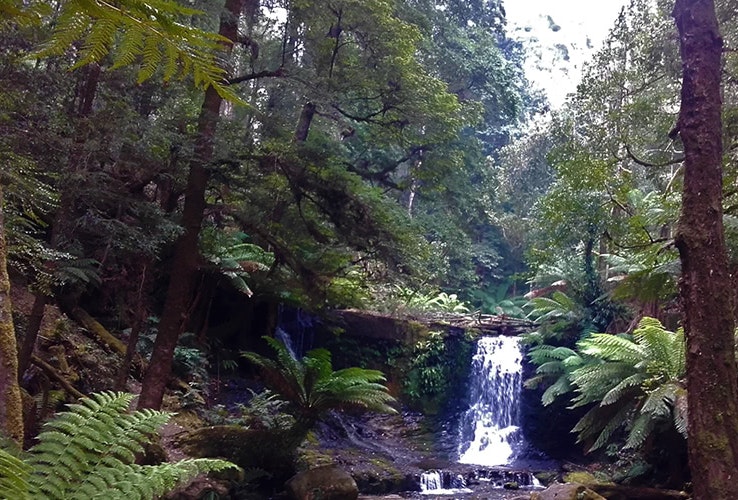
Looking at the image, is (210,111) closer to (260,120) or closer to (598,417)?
(260,120)

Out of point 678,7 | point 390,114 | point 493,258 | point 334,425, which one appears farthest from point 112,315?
point 493,258

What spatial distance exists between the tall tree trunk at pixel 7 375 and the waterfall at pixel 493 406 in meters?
10.7

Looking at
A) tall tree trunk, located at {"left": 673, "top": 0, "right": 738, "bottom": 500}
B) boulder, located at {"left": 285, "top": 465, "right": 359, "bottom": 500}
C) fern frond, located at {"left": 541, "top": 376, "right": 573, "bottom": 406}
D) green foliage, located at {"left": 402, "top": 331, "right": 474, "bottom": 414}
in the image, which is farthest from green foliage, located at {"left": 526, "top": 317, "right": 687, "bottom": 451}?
green foliage, located at {"left": 402, "top": 331, "right": 474, "bottom": 414}

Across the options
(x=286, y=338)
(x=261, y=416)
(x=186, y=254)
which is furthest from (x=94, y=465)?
(x=286, y=338)

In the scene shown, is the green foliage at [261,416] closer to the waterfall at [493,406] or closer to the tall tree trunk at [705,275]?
the tall tree trunk at [705,275]

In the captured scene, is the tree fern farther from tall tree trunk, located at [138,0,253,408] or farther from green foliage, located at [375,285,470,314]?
green foliage, located at [375,285,470,314]

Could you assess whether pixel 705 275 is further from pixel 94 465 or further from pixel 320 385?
pixel 320 385

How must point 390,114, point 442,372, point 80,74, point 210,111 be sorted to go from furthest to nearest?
point 442,372
point 390,114
point 210,111
point 80,74

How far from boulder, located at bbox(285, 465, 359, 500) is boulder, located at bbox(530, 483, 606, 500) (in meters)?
2.14

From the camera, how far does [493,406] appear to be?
1327 cm

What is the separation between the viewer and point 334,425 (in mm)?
11336

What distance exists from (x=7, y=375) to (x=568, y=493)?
5361mm

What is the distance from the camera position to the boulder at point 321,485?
21.5 ft

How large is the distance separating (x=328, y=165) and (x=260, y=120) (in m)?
1.04
